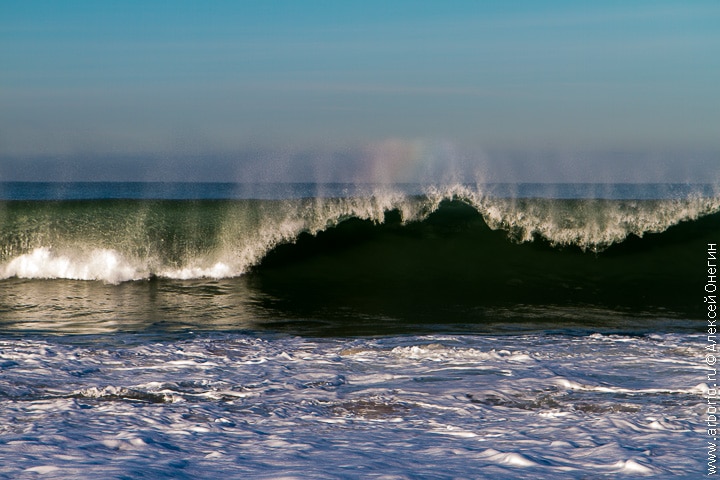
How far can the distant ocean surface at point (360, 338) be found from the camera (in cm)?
419

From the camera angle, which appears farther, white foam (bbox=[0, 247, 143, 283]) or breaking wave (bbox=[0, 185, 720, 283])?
breaking wave (bbox=[0, 185, 720, 283])

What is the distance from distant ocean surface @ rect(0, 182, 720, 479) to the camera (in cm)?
419

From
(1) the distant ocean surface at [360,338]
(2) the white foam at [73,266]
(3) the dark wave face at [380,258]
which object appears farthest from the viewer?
(2) the white foam at [73,266]

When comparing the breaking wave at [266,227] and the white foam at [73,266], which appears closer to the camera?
the white foam at [73,266]

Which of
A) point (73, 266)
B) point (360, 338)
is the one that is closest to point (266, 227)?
point (73, 266)

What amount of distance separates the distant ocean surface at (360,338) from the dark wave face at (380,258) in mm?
60

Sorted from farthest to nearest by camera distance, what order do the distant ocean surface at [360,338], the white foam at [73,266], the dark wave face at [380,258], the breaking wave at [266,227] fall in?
the breaking wave at [266,227] → the white foam at [73,266] → the dark wave face at [380,258] → the distant ocean surface at [360,338]

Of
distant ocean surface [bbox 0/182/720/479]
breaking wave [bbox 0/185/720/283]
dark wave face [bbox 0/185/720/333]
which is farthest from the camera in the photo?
breaking wave [bbox 0/185/720/283]

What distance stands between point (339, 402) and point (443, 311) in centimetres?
484

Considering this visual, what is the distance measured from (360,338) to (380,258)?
6.40 metres

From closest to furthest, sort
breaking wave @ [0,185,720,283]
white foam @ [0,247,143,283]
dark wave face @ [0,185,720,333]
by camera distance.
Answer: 1. dark wave face @ [0,185,720,333]
2. white foam @ [0,247,143,283]
3. breaking wave @ [0,185,720,283]

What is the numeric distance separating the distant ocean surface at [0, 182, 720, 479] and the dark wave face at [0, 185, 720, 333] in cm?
6

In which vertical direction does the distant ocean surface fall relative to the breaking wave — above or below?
below

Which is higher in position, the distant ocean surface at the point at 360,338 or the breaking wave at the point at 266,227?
the breaking wave at the point at 266,227
